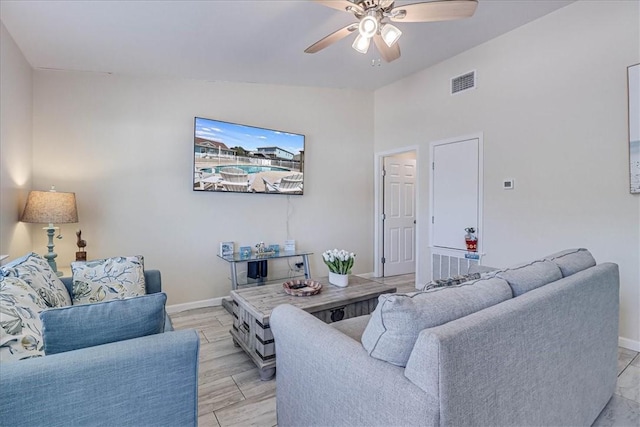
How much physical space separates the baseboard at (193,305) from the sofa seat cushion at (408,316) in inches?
118

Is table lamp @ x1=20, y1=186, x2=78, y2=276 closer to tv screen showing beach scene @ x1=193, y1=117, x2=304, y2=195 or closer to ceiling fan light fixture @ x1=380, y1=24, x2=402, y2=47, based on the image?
tv screen showing beach scene @ x1=193, y1=117, x2=304, y2=195

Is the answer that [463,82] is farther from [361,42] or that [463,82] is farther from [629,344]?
[629,344]

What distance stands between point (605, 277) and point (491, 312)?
3.52 ft

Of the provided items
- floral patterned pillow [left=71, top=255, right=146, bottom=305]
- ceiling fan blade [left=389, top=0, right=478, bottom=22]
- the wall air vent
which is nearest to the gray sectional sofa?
floral patterned pillow [left=71, top=255, right=146, bottom=305]

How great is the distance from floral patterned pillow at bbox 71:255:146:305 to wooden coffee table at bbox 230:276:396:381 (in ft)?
2.36

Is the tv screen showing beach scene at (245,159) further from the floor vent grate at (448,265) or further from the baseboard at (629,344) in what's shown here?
the baseboard at (629,344)

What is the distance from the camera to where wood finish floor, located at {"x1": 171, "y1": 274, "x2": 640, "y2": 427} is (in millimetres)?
1766

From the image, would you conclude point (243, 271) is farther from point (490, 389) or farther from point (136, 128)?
point (490, 389)

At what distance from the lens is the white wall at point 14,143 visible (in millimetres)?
2324

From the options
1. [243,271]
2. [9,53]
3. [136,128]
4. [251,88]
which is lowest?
[243,271]

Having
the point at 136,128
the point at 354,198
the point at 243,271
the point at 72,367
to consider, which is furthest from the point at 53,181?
the point at 354,198

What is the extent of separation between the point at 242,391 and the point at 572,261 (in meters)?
2.11

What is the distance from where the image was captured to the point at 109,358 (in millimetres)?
1015

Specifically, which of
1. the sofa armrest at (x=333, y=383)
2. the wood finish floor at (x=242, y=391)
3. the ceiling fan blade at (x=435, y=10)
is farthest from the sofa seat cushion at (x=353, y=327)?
the ceiling fan blade at (x=435, y=10)
